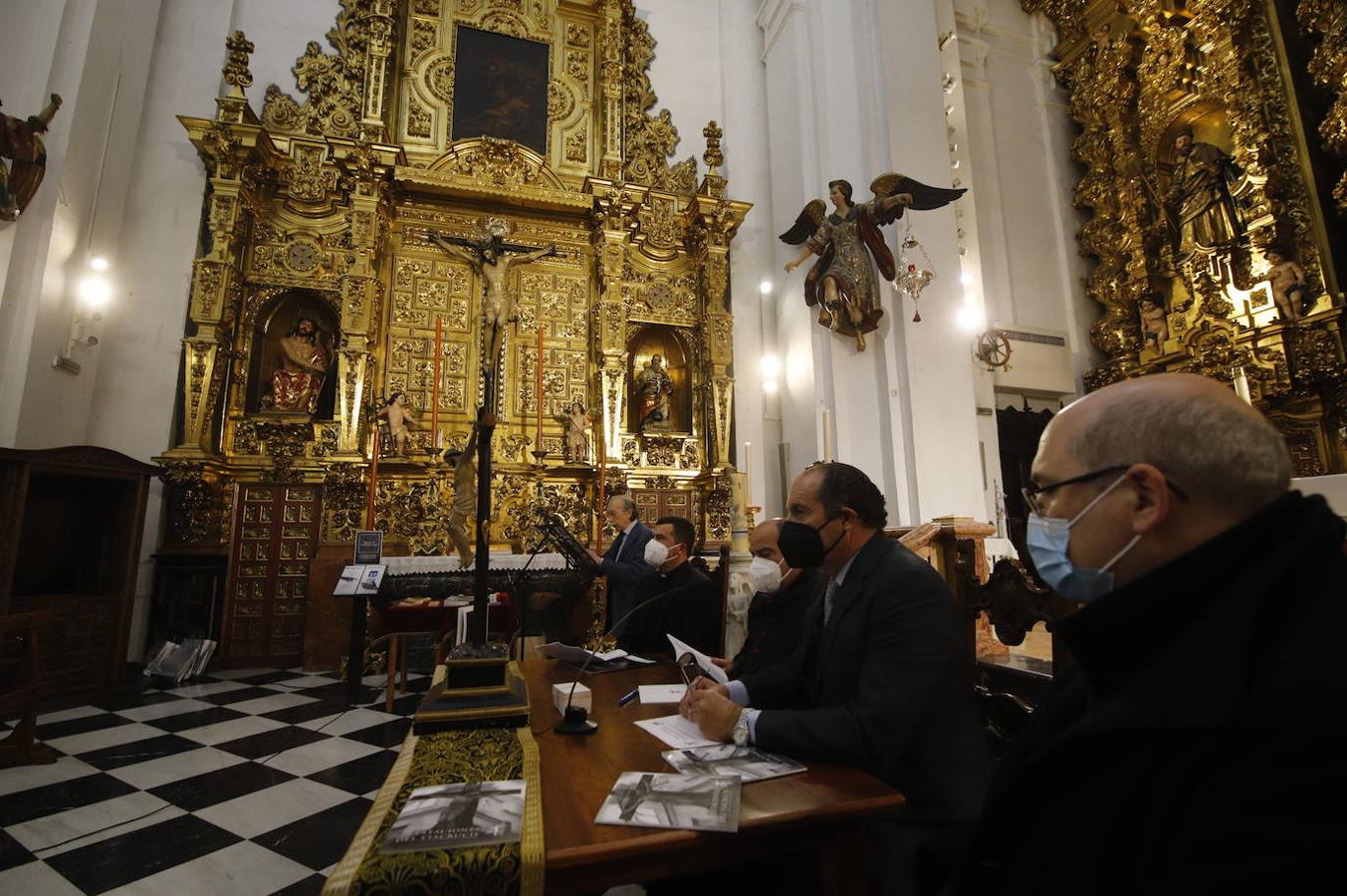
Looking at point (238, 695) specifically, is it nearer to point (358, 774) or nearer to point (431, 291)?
point (358, 774)

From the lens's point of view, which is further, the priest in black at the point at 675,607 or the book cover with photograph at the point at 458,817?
the priest in black at the point at 675,607

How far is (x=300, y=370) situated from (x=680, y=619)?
18.8ft

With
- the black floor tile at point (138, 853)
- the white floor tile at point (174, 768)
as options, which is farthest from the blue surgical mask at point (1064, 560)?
the white floor tile at point (174, 768)

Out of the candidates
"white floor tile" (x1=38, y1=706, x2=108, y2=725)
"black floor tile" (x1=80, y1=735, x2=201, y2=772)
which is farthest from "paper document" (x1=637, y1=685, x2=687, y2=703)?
"white floor tile" (x1=38, y1=706, x2=108, y2=725)

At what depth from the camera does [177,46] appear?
273 inches

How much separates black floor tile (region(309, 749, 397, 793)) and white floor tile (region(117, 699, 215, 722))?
196cm

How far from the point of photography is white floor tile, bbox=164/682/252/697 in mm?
4842

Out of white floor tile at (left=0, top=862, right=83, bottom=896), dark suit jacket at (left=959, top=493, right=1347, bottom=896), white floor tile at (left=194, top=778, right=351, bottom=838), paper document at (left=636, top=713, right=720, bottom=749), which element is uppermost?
dark suit jacket at (left=959, top=493, right=1347, bottom=896)

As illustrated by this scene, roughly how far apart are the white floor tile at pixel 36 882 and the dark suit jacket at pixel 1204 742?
3.03 metres

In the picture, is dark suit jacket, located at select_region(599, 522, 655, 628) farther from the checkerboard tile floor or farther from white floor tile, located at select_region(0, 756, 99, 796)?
white floor tile, located at select_region(0, 756, 99, 796)

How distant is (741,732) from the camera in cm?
155

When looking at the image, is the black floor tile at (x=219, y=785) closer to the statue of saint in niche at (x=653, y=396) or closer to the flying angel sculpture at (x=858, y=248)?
the statue of saint in niche at (x=653, y=396)

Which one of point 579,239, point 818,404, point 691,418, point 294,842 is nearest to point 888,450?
point 818,404

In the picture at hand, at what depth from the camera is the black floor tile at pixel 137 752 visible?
10.9 feet
